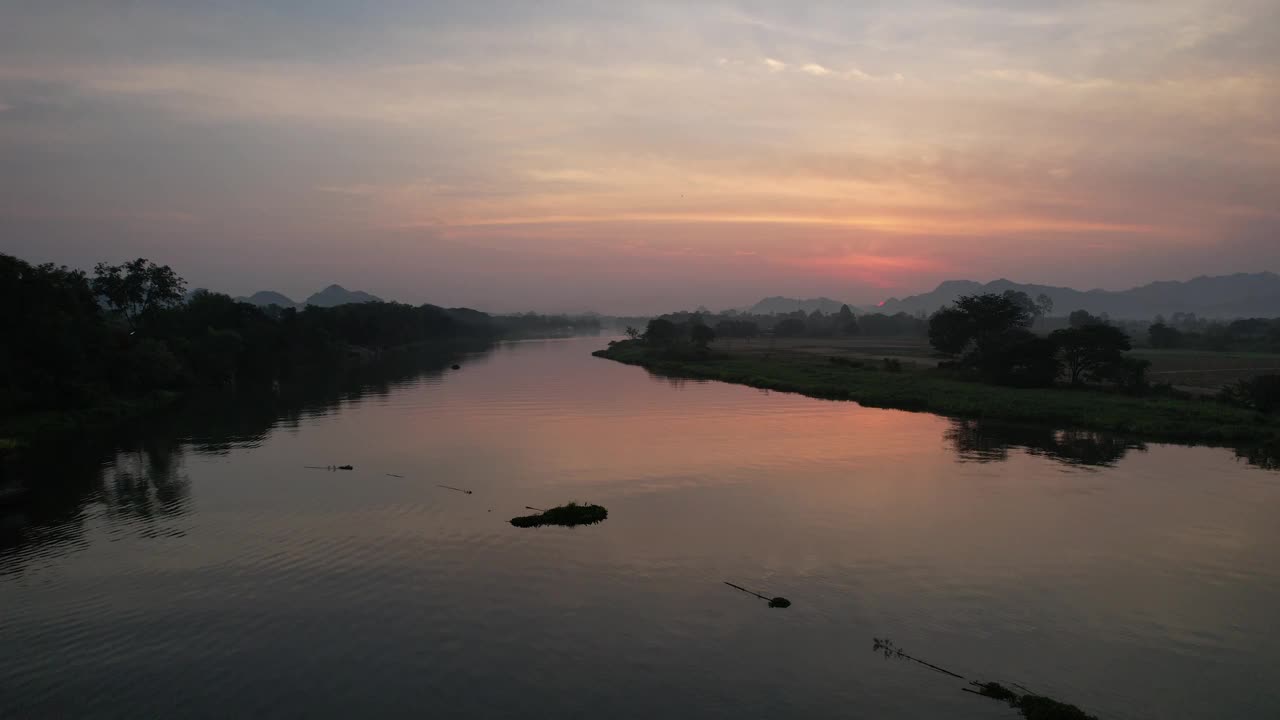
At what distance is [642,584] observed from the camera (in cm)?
1991

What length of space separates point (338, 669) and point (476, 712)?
3.75 meters

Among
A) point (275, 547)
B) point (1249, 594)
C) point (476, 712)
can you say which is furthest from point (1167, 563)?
point (275, 547)

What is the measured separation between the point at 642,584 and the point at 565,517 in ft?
21.6

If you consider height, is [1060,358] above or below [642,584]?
above

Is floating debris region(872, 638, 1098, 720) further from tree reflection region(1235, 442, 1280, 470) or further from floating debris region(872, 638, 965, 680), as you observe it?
tree reflection region(1235, 442, 1280, 470)

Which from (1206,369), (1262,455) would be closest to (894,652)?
(1262,455)

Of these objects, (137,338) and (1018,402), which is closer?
(1018,402)

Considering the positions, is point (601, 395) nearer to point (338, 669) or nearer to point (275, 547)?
point (275, 547)

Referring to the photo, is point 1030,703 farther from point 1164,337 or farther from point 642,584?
point 1164,337

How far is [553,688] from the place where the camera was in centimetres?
1467

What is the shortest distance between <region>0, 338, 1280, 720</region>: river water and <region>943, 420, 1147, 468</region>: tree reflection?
1.96 ft

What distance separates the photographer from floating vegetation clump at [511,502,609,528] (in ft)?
83.9

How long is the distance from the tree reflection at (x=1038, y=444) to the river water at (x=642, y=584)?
1.96 ft

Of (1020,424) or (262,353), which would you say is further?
(262,353)
